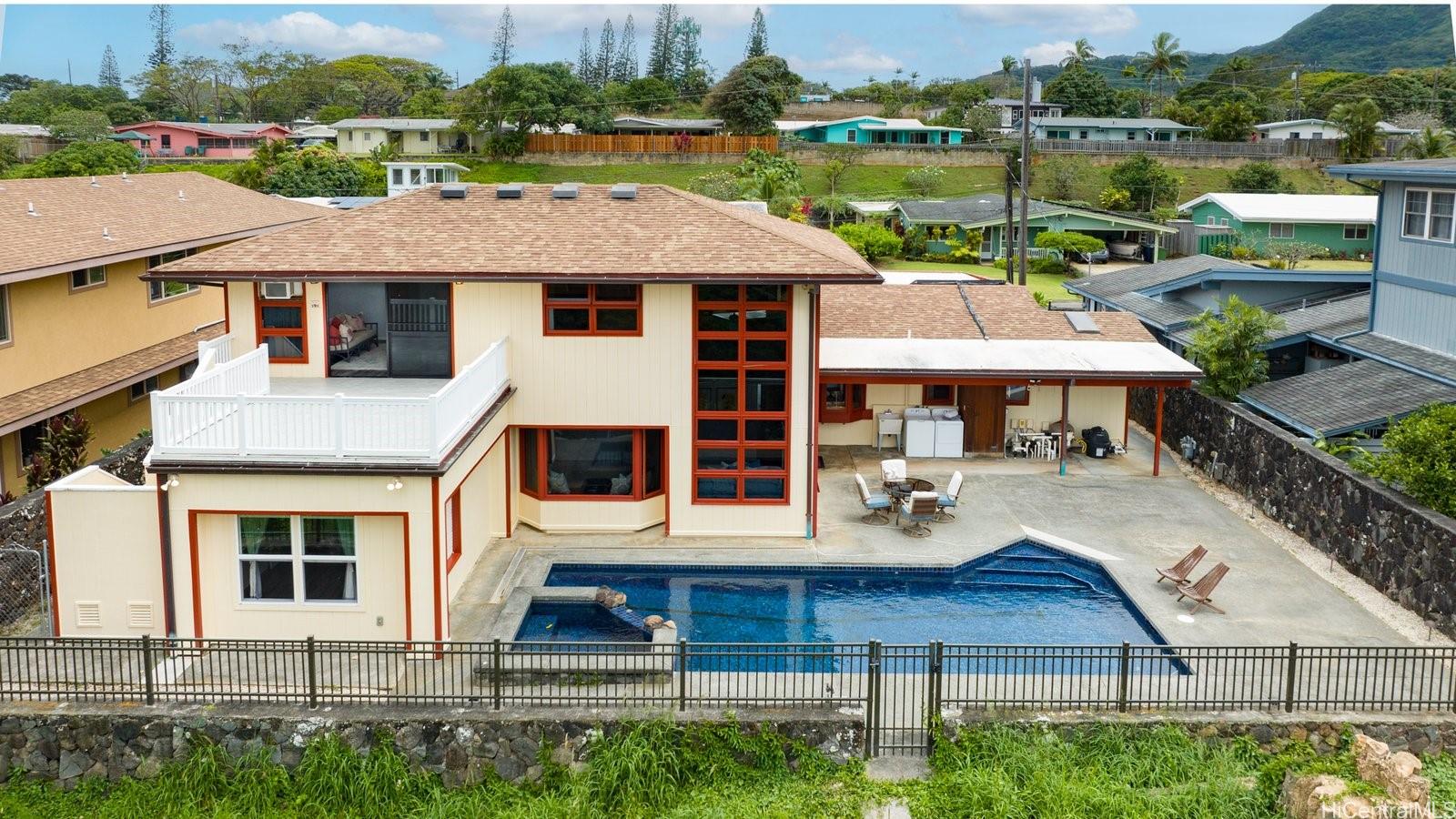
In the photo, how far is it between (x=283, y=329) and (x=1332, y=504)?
688 inches

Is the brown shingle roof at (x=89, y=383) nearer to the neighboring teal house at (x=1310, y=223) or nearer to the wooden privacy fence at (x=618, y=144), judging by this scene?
the neighboring teal house at (x=1310, y=223)

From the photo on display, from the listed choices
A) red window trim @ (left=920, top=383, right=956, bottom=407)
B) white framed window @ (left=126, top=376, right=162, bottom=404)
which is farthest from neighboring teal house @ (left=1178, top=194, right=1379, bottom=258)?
white framed window @ (left=126, top=376, right=162, bottom=404)

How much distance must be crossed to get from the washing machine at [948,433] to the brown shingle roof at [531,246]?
537 centimetres

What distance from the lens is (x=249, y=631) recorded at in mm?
15992

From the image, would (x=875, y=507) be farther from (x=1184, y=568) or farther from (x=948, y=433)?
(x=948, y=433)

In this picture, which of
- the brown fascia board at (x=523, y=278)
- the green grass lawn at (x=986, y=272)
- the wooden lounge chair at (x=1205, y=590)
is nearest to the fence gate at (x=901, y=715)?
the wooden lounge chair at (x=1205, y=590)

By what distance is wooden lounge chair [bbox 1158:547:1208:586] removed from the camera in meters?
18.2

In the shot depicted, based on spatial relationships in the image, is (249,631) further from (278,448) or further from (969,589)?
(969,589)

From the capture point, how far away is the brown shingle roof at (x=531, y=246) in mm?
19375

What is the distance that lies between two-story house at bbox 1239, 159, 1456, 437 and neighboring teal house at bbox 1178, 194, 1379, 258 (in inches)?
1493

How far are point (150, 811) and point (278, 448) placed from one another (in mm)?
4538

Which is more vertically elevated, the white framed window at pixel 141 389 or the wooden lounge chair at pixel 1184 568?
the white framed window at pixel 141 389

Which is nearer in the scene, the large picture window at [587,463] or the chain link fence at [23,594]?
the chain link fence at [23,594]

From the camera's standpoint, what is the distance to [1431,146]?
78.1m
